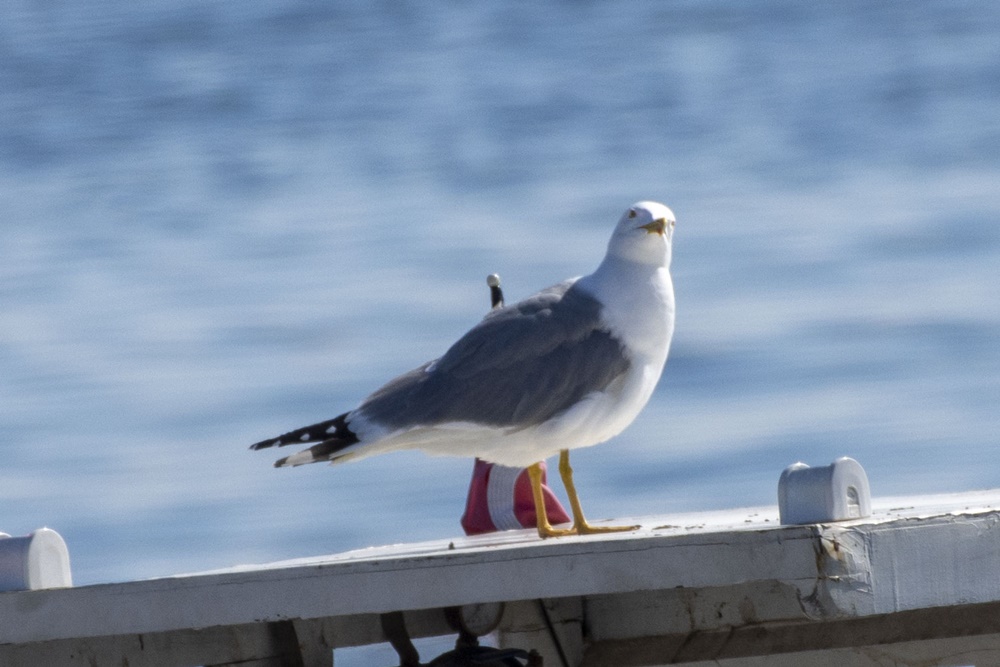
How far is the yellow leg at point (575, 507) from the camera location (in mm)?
3695

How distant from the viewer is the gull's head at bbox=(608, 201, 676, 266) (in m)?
3.86

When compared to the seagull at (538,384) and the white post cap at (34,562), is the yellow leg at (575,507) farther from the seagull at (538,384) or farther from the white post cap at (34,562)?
the white post cap at (34,562)

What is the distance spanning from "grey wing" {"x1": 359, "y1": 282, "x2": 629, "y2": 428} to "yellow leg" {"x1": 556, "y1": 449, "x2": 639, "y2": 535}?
10.4 inches

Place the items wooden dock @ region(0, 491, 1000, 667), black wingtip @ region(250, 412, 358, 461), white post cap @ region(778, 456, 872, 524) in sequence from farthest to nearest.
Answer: black wingtip @ region(250, 412, 358, 461)
white post cap @ region(778, 456, 872, 524)
wooden dock @ region(0, 491, 1000, 667)

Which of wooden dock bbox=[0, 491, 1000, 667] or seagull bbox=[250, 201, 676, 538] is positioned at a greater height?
seagull bbox=[250, 201, 676, 538]

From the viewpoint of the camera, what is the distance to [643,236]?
3.87 meters

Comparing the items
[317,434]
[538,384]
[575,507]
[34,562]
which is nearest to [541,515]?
[575,507]

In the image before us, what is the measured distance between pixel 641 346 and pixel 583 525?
0.45 meters

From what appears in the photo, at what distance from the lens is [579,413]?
3701 millimetres

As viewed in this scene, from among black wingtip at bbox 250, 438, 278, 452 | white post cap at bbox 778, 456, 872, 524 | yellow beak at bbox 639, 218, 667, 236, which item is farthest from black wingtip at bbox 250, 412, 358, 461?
white post cap at bbox 778, 456, 872, 524

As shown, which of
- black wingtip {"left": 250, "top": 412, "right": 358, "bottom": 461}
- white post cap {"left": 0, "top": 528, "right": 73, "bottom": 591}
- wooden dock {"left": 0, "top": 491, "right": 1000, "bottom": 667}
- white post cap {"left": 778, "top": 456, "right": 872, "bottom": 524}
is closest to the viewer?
wooden dock {"left": 0, "top": 491, "right": 1000, "bottom": 667}

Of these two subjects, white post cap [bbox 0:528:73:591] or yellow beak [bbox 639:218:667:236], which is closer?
white post cap [bbox 0:528:73:591]

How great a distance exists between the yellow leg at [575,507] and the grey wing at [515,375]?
0.26 meters

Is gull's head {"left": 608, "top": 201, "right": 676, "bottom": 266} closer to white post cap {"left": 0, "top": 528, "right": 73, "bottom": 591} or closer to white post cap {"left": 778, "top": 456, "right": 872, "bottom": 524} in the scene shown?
white post cap {"left": 778, "top": 456, "right": 872, "bottom": 524}
